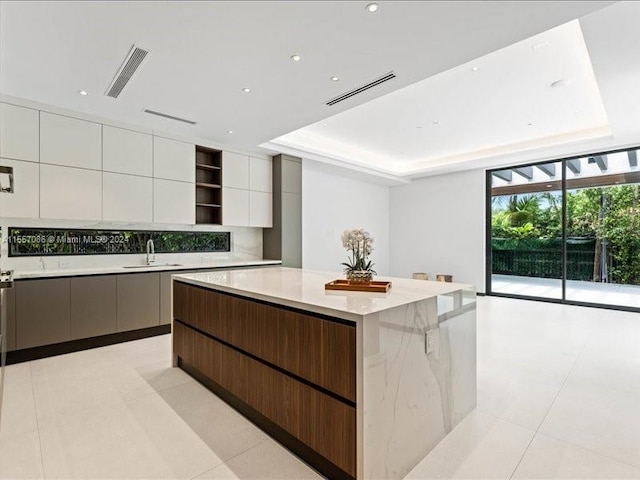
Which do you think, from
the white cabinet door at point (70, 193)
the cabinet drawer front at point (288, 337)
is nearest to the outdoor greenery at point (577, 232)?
the cabinet drawer front at point (288, 337)

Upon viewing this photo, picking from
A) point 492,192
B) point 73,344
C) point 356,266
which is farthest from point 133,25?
point 492,192

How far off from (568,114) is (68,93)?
6.12m

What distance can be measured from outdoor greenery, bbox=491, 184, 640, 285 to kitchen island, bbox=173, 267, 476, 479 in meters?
4.88

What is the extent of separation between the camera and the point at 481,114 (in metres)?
4.67

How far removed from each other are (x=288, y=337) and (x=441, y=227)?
6.50 meters

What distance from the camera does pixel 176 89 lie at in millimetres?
3232

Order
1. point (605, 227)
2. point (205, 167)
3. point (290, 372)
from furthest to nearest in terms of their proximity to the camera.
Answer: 1. point (605, 227)
2. point (205, 167)
3. point (290, 372)

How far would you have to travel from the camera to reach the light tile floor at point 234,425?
1744 mm

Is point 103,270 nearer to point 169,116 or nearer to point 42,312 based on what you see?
point 42,312

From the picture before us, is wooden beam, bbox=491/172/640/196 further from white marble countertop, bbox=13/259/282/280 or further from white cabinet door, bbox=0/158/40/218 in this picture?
white cabinet door, bbox=0/158/40/218

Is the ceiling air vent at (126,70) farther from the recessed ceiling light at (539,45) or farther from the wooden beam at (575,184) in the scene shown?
the wooden beam at (575,184)

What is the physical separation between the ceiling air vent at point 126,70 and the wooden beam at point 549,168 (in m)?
6.66

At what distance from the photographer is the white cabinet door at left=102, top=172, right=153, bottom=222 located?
13.4ft

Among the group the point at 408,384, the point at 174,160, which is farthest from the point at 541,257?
the point at 174,160
